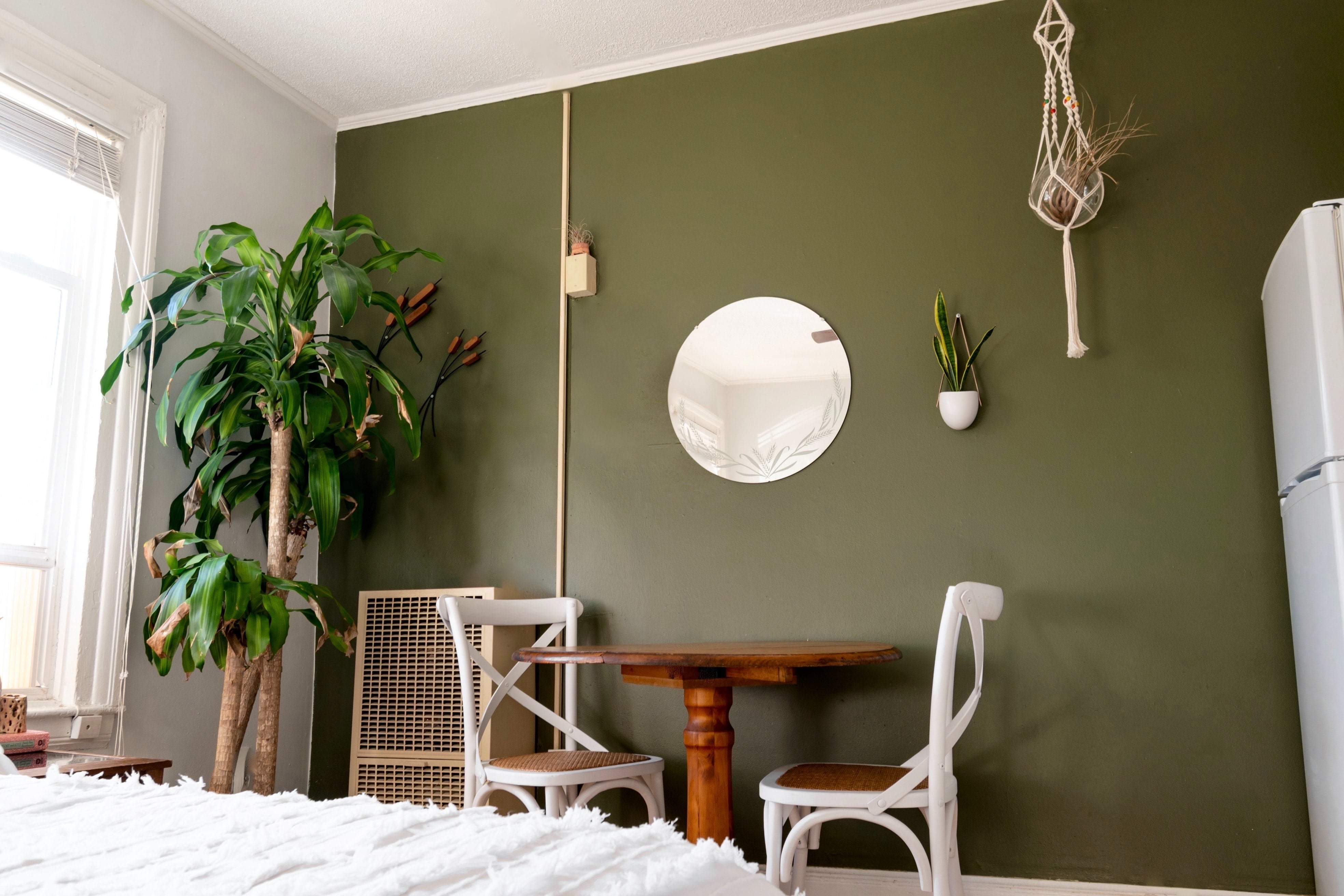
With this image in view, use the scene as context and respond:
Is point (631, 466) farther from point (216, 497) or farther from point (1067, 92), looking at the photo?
point (1067, 92)

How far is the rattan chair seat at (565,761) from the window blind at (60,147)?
2076 mm

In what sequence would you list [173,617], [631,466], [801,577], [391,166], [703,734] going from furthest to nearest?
[391,166]
[631,466]
[801,577]
[173,617]
[703,734]

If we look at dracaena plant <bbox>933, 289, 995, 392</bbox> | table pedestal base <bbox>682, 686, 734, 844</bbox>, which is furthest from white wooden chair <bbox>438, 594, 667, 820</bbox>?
dracaena plant <bbox>933, 289, 995, 392</bbox>

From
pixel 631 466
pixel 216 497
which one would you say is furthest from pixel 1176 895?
pixel 216 497

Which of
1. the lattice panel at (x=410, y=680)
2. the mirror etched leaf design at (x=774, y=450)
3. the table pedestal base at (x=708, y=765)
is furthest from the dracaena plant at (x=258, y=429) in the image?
the table pedestal base at (x=708, y=765)

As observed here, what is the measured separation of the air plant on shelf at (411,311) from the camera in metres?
3.60

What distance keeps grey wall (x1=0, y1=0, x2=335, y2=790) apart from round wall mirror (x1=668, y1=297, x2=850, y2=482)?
156 centimetres

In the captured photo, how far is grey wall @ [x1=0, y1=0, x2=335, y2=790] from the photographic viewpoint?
2.92 metres

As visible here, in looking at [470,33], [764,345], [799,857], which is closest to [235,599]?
[799,857]

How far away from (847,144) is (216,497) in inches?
89.0

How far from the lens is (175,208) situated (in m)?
3.14

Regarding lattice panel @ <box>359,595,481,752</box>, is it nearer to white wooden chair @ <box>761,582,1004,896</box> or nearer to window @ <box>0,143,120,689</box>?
window @ <box>0,143,120,689</box>

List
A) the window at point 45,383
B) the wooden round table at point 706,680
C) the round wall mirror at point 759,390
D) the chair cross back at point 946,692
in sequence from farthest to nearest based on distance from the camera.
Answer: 1. the round wall mirror at point 759,390
2. the window at point 45,383
3. the wooden round table at point 706,680
4. the chair cross back at point 946,692

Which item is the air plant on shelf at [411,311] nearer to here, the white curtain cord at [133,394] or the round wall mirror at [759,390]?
the white curtain cord at [133,394]
